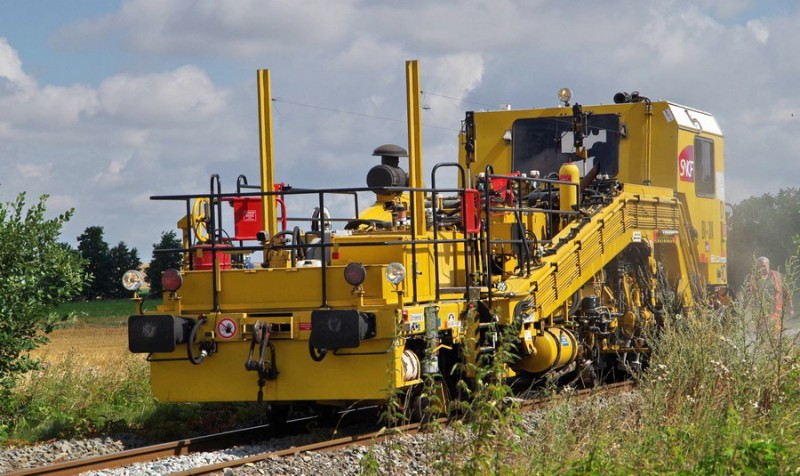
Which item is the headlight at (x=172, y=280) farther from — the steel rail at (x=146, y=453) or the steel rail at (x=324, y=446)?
A: the steel rail at (x=324, y=446)

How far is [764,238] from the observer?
31141mm

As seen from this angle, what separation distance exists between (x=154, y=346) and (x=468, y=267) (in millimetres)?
3066

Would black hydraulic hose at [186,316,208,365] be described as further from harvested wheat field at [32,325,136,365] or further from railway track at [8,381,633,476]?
harvested wheat field at [32,325,136,365]

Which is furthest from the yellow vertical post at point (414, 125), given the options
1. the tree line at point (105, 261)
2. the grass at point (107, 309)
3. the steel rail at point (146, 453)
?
the tree line at point (105, 261)

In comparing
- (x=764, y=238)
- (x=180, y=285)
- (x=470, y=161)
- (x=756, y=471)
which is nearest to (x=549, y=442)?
(x=756, y=471)

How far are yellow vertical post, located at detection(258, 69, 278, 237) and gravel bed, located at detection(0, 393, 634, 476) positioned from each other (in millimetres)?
2229

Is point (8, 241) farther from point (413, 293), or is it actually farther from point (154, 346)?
point (413, 293)

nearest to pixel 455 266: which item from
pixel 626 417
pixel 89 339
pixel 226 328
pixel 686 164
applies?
pixel 226 328

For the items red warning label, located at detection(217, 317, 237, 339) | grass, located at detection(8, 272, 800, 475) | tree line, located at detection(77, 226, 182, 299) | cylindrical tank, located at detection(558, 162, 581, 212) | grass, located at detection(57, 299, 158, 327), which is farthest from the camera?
tree line, located at detection(77, 226, 182, 299)

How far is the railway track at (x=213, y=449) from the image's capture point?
920cm

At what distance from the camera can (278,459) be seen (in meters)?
9.30

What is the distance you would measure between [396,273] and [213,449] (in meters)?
2.45

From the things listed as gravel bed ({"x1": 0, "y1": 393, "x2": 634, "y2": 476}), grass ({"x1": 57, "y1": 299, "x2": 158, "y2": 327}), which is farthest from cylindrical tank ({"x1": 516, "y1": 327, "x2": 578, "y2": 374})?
grass ({"x1": 57, "y1": 299, "x2": 158, "y2": 327})

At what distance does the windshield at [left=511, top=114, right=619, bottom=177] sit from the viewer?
1516 cm
